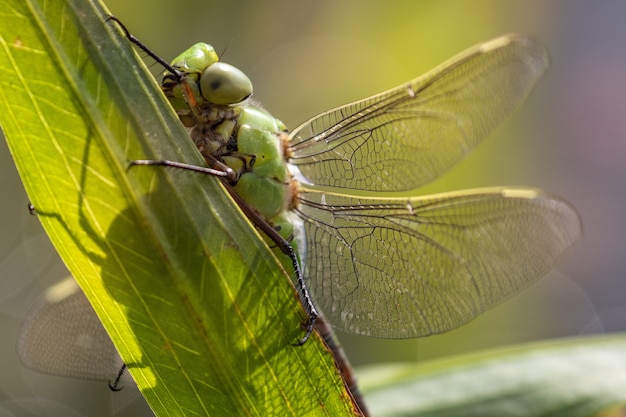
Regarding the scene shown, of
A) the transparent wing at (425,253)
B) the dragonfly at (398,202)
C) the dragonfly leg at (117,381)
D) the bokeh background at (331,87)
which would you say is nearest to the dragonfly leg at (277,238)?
the dragonfly at (398,202)

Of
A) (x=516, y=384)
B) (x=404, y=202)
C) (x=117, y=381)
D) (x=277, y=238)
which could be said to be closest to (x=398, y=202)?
(x=404, y=202)

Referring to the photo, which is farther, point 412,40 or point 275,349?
point 412,40

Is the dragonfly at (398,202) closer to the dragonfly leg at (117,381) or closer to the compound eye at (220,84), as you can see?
the compound eye at (220,84)

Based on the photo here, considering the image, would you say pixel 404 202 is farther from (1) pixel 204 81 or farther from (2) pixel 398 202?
(1) pixel 204 81

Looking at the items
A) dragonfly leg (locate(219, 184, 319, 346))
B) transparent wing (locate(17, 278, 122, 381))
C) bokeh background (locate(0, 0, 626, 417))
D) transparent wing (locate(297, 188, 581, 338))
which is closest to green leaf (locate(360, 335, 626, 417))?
transparent wing (locate(297, 188, 581, 338))

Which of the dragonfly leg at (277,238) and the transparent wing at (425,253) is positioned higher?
the transparent wing at (425,253)

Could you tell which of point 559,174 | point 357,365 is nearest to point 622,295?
point 559,174

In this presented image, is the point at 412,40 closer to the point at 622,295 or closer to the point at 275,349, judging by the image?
the point at 275,349
